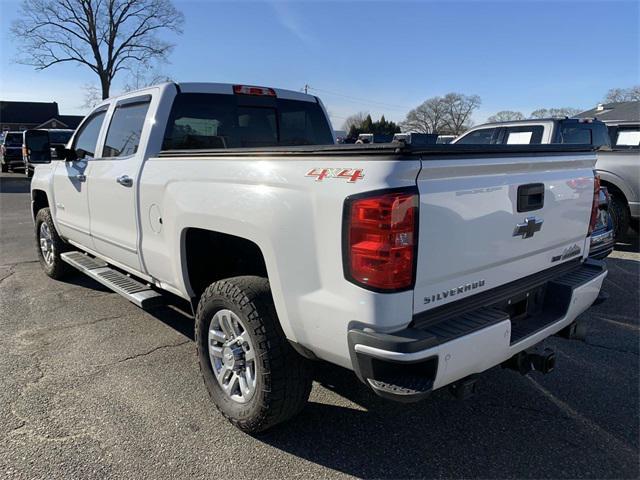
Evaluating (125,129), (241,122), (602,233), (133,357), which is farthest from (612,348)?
(125,129)

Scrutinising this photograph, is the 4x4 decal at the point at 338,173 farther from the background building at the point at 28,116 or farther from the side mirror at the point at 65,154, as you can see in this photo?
the background building at the point at 28,116

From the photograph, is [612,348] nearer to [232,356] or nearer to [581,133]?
[232,356]

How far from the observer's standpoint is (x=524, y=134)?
870cm

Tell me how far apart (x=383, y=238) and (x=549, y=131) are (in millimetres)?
7563

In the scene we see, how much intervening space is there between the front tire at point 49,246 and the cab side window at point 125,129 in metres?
1.87

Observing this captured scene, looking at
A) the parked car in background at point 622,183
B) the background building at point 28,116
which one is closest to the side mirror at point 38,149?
the parked car in background at point 622,183

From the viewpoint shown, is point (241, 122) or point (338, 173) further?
point (241, 122)

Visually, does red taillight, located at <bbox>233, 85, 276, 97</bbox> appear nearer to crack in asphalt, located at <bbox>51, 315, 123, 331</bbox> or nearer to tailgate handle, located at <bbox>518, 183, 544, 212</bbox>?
crack in asphalt, located at <bbox>51, 315, 123, 331</bbox>

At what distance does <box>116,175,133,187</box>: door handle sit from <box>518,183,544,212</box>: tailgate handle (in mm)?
2746

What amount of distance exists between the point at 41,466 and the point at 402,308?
2085 mm

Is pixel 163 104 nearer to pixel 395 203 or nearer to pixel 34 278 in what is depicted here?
pixel 395 203

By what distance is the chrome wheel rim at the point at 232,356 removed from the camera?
2.73 m

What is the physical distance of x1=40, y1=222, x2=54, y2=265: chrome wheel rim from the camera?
5855 mm

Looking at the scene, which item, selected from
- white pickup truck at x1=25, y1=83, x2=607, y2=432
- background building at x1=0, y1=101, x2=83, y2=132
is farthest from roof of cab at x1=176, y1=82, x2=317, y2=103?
background building at x1=0, y1=101, x2=83, y2=132
